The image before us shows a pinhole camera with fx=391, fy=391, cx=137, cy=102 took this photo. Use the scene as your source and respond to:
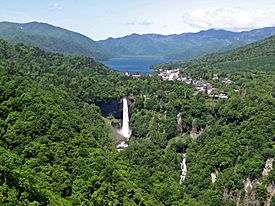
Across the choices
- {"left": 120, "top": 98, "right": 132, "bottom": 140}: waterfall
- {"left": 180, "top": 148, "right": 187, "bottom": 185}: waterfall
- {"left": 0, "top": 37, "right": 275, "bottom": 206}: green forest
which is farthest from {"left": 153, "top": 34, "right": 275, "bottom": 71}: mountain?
{"left": 180, "top": 148, "right": 187, "bottom": 185}: waterfall

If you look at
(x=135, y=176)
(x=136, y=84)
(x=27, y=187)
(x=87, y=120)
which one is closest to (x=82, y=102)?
(x=87, y=120)

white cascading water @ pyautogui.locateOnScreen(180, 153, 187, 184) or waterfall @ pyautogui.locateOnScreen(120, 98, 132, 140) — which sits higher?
waterfall @ pyautogui.locateOnScreen(120, 98, 132, 140)

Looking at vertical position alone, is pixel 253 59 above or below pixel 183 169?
above

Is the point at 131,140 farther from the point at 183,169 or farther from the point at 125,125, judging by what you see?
the point at 183,169

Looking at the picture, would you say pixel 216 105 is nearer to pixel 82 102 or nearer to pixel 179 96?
pixel 179 96

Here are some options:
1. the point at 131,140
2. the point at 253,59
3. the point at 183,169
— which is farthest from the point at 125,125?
the point at 253,59

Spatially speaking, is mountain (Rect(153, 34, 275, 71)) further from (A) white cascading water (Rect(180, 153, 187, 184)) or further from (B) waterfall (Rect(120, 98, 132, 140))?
(A) white cascading water (Rect(180, 153, 187, 184))

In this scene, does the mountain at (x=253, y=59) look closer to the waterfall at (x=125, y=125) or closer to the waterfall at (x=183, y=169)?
the waterfall at (x=125, y=125)

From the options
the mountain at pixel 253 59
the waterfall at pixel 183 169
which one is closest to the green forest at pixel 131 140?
the waterfall at pixel 183 169
